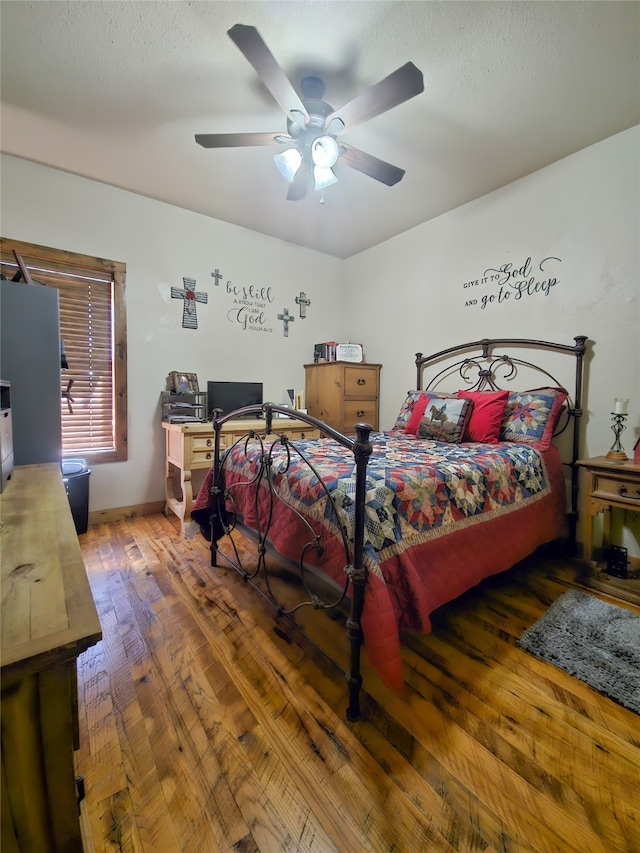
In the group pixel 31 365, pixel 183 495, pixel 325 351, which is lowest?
pixel 183 495

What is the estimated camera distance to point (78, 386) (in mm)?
2783

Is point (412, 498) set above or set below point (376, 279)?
below

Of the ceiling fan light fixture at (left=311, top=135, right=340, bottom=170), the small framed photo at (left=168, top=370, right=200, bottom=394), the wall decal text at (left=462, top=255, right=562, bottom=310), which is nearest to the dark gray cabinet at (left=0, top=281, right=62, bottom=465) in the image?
the small framed photo at (left=168, top=370, right=200, bottom=394)

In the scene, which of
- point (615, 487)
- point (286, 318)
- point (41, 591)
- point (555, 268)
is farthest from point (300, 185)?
point (615, 487)

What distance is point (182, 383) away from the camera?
10.1ft

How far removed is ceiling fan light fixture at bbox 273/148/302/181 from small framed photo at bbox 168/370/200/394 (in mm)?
1792

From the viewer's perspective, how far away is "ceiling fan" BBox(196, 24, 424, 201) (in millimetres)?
1412

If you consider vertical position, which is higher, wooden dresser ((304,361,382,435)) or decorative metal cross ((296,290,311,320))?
decorative metal cross ((296,290,311,320))

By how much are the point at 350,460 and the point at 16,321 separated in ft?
6.21

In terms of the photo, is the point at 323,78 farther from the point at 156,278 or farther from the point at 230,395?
the point at 230,395

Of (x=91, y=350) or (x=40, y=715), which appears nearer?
(x=40, y=715)

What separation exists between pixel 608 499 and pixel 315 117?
2542 mm

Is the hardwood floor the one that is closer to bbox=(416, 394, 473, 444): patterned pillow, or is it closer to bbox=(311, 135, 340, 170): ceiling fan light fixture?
bbox=(416, 394, 473, 444): patterned pillow

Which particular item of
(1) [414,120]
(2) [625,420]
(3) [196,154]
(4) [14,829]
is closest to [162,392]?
(3) [196,154]
